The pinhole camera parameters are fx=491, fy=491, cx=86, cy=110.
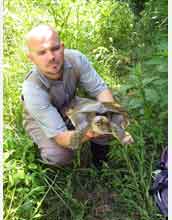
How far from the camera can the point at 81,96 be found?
2.96 m

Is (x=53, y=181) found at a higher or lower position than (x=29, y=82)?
lower

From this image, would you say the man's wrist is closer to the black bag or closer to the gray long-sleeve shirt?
the gray long-sleeve shirt

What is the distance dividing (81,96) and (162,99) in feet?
2.35

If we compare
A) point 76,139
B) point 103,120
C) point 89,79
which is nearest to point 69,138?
point 76,139

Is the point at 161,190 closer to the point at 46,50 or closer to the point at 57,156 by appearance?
the point at 57,156

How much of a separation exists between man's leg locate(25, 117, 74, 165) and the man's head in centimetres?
39

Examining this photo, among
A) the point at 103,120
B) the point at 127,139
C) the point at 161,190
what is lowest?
the point at 161,190

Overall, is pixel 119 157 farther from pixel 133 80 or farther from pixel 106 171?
pixel 133 80

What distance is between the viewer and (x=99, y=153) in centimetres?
280

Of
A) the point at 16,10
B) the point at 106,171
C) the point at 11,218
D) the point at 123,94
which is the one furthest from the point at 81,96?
the point at 16,10

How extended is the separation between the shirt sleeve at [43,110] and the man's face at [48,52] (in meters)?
0.12

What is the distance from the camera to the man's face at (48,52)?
8.16 ft

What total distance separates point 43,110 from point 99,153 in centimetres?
47

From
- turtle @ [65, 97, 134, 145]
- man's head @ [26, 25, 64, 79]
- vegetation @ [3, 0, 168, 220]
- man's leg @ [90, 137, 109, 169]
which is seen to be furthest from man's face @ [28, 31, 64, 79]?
man's leg @ [90, 137, 109, 169]
